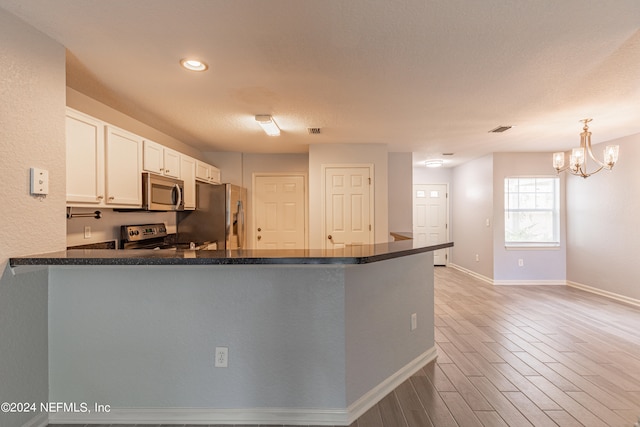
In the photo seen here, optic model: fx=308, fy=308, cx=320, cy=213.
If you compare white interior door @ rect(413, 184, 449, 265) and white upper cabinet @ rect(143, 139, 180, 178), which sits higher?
white upper cabinet @ rect(143, 139, 180, 178)

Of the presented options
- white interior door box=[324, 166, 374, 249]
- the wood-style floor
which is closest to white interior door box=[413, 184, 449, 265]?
white interior door box=[324, 166, 374, 249]

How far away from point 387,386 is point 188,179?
3158mm

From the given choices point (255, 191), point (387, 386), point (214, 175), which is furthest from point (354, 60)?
point (255, 191)

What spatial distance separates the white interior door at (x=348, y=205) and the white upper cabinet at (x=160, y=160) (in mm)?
2077

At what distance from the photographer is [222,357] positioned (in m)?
1.85

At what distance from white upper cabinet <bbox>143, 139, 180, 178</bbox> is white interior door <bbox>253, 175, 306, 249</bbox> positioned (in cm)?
192

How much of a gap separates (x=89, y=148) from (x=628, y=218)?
626 centimetres

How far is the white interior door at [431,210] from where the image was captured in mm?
7180

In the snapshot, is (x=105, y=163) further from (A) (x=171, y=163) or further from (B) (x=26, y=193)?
(A) (x=171, y=163)

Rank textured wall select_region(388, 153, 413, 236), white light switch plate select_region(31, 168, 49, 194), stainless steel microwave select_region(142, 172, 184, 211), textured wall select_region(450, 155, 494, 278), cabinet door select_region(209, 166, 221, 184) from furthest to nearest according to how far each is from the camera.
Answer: textured wall select_region(450, 155, 494, 278), textured wall select_region(388, 153, 413, 236), cabinet door select_region(209, 166, 221, 184), stainless steel microwave select_region(142, 172, 184, 211), white light switch plate select_region(31, 168, 49, 194)

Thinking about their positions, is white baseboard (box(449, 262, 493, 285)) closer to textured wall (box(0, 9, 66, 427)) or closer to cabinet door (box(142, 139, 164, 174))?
cabinet door (box(142, 139, 164, 174))

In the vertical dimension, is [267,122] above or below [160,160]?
above

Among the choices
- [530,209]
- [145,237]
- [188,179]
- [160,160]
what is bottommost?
[145,237]

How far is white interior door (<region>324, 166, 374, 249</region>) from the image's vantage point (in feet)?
15.3
